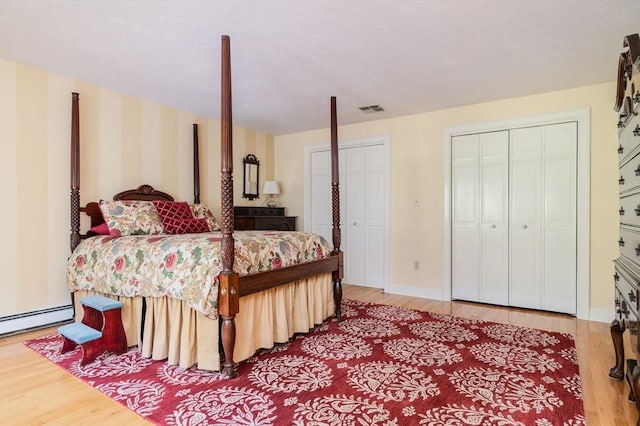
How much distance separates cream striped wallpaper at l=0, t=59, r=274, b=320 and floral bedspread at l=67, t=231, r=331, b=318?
342 mm

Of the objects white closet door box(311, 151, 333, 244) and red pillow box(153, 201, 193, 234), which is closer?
red pillow box(153, 201, 193, 234)

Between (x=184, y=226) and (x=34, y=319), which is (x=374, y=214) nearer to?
(x=184, y=226)

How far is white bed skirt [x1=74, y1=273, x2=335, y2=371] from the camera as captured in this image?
2281 mm

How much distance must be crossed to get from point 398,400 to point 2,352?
2.88 meters

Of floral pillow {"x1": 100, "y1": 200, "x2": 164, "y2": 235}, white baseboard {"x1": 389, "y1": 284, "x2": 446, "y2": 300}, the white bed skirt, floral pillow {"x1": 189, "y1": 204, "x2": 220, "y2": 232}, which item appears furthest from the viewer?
white baseboard {"x1": 389, "y1": 284, "x2": 446, "y2": 300}

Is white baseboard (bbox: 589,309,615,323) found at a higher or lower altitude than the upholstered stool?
lower

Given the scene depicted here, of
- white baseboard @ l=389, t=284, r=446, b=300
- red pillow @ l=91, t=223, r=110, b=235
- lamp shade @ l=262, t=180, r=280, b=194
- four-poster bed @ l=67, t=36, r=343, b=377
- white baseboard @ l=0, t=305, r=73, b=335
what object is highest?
lamp shade @ l=262, t=180, r=280, b=194

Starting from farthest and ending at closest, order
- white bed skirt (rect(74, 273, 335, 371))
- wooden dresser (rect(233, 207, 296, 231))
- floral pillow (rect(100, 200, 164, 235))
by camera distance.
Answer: wooden dresser (rect(233, 207, 296, 231))
floral pillow (rect(100, 200, 164, 235))
white bed skirt (rect(74, 273, 335, 371))

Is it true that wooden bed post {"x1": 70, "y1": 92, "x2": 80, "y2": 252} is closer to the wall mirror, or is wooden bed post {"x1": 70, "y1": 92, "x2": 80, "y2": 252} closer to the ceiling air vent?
the wall mirror

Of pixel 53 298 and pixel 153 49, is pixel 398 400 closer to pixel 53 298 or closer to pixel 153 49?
pixel 153 49

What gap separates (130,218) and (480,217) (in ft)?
12.4

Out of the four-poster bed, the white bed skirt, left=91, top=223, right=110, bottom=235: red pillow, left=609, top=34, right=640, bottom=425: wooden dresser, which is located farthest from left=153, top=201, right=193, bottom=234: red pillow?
left=609, top=34, right=640, bottom=425: wooden dresser

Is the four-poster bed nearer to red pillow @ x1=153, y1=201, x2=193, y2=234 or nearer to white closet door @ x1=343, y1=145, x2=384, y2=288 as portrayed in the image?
red pillow @ x1=153, y1=201, x2=193, y2=234

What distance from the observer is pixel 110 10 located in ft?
7.20
